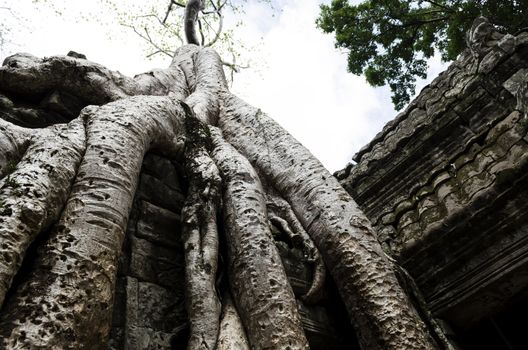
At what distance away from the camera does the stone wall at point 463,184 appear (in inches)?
90.6

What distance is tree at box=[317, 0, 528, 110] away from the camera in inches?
282

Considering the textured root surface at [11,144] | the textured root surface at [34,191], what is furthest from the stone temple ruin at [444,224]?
the textured root surface at [11,144]

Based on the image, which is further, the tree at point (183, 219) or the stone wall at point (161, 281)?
the stone wall at point (161, 281)

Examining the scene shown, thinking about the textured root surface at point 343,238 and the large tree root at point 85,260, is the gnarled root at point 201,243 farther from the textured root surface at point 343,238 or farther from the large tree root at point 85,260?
the textured root surface at point 343,238

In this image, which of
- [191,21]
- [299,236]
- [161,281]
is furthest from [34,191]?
[191,21]

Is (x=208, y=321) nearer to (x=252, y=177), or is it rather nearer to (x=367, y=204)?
(x=252, y=177)

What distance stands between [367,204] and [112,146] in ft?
7.76

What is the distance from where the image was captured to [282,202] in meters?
2.53

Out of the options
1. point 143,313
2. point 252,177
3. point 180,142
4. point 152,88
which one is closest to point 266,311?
point 143,313

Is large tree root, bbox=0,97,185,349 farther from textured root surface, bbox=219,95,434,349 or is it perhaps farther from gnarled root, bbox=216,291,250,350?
textured root surface, bbox=219,95,434,349

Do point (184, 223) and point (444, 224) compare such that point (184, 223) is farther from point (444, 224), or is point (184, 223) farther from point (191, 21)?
point (191, 21)

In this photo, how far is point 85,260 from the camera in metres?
1.28

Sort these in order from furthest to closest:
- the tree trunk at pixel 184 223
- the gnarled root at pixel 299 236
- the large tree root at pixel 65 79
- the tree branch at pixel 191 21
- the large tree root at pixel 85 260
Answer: the tree branch at pixel 191 21
the large tree root at pixel 65 79
the gnarled root at pixel 299 236
the tree trunk at pixel 184 223
the large tree root at pixel 85 260

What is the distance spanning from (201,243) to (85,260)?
66 cm
